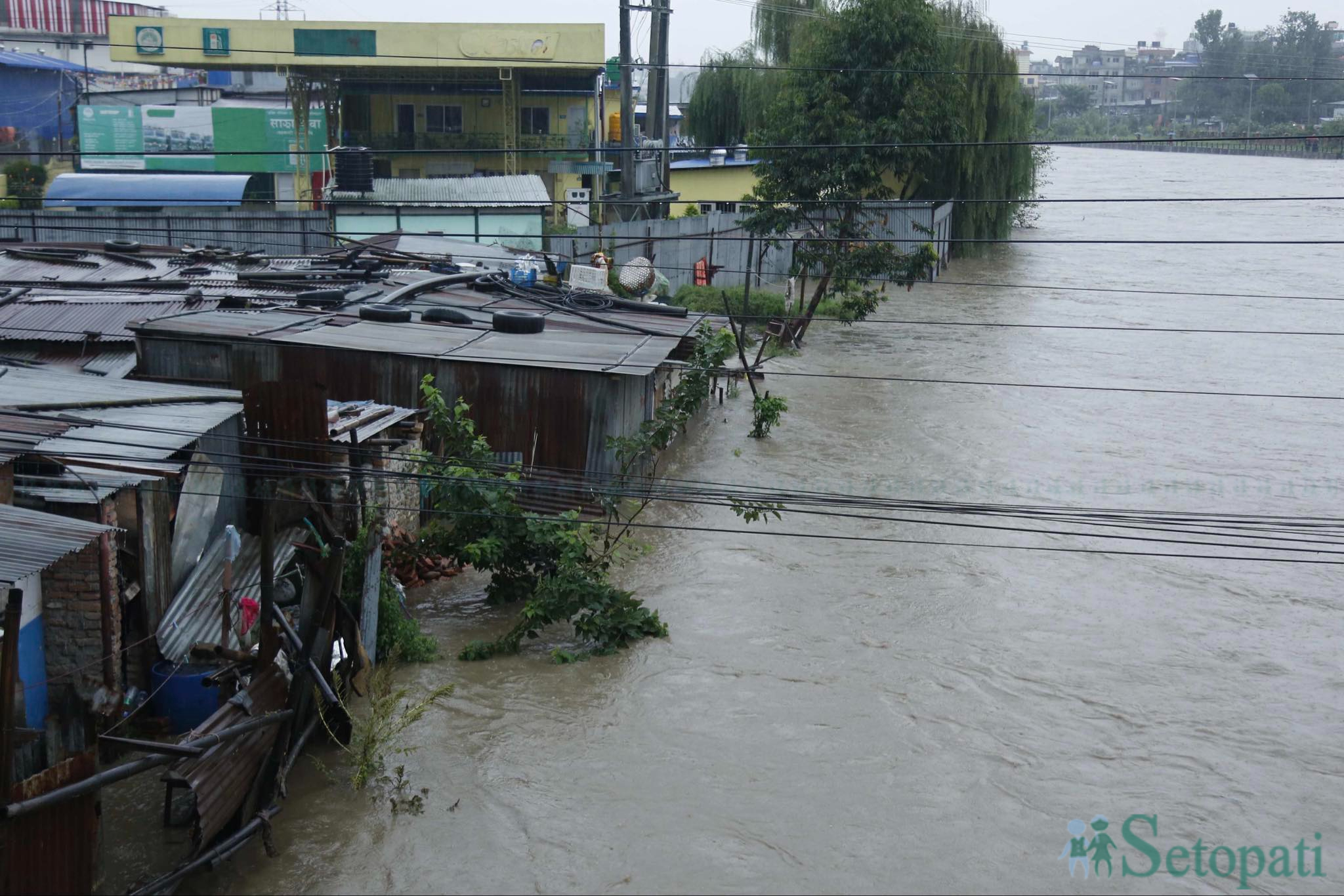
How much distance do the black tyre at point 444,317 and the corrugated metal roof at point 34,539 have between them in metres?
6.82

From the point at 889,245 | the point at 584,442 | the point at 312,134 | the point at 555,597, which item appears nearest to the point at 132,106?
the point at 312,134

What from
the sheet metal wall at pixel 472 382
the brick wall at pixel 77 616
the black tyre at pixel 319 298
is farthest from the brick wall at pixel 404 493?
the black tyre at pixel 319 298

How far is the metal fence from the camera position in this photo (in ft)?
80.4

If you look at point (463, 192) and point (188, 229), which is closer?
point (188, 229)

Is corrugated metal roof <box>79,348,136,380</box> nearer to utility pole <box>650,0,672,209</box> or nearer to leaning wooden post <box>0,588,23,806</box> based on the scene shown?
leaning wooden post <box>0,588,23,806</box>

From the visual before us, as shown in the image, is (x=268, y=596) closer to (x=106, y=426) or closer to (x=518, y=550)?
(x=106, y=426)

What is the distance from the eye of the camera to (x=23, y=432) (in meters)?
8.59

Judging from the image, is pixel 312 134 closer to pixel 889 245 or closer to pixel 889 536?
pixel 889 245

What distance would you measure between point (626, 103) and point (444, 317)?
843 centimetres

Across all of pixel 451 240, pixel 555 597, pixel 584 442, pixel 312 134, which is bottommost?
pixel 555 597

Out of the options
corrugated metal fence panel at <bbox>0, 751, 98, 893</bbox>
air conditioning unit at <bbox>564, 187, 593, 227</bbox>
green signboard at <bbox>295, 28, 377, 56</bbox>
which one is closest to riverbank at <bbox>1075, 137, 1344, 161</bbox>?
air conditioning unit at <bbox>564, 187, 593, 227</bbox>

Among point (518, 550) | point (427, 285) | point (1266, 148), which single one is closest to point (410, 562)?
point (518, 550)

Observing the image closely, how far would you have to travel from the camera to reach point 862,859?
8.00 meters

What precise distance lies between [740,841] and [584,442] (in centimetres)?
573
